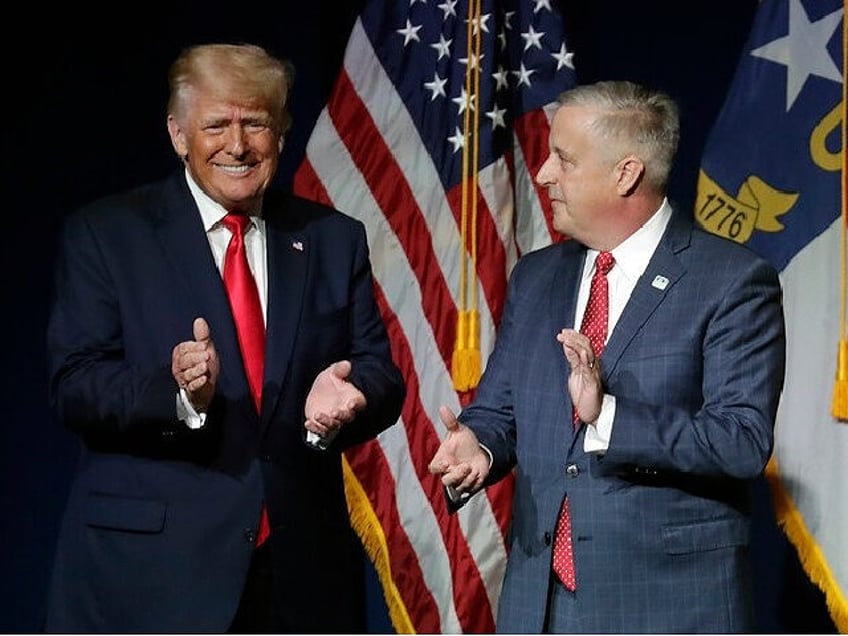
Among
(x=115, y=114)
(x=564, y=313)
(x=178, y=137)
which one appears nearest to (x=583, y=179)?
(x=564, y=313)

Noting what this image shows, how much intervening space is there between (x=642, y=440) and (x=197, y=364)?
2.22 ft

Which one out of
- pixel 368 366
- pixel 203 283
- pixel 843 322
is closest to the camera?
pixel 203 283

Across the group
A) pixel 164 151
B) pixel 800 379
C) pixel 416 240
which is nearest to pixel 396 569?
pixel 416 240

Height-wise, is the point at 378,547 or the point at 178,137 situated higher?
the point at 178,137

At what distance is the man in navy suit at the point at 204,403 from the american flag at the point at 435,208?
2.76 feet

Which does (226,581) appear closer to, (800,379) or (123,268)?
(123,268)

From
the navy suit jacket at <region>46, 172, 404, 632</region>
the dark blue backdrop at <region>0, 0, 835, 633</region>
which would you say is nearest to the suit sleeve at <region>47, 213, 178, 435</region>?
the navy suit jacket at <region>46, 172, 404, 632</region>

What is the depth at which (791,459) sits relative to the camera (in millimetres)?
3223

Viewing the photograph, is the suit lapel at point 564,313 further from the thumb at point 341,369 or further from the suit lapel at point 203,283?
the suit lapel at point 203,283

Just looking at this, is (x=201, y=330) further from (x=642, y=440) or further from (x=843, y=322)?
(x=843, y=322)

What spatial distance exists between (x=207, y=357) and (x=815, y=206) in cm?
156

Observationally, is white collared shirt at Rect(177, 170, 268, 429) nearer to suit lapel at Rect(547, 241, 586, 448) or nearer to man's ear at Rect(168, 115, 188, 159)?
man's ear at Rect(168, 115, 188, 159)

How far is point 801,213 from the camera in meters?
3.25

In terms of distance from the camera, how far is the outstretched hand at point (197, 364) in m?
2.23
